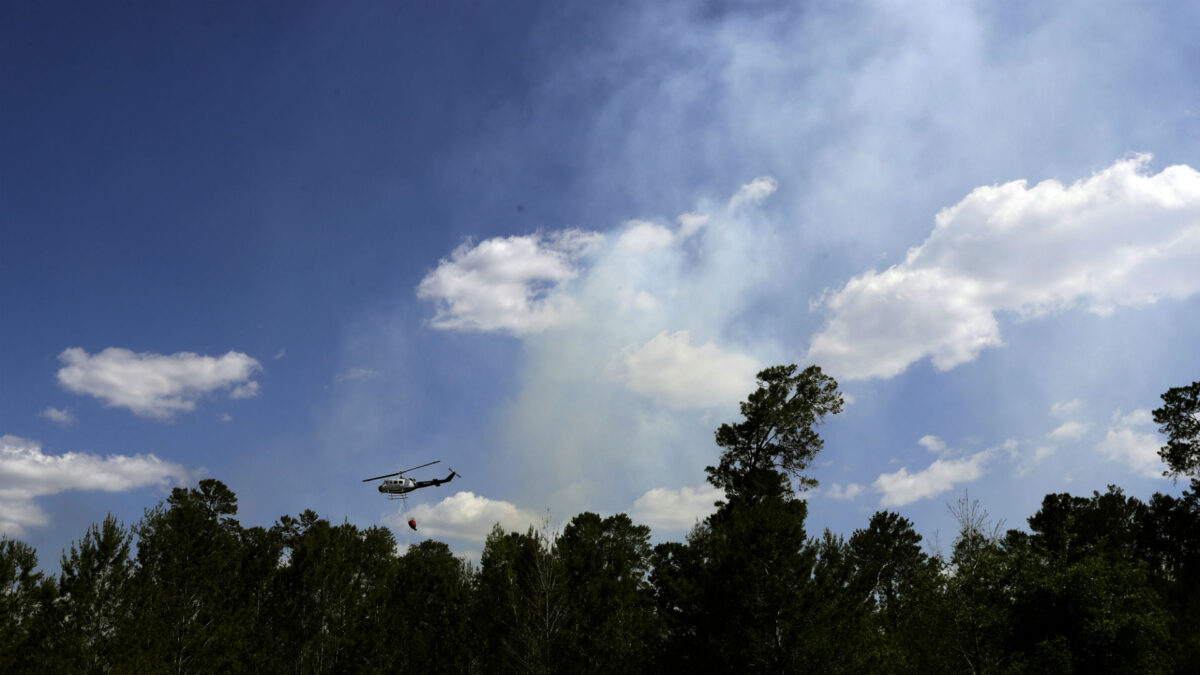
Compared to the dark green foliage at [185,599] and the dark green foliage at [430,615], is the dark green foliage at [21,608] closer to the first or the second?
the dark green foliage at [185,599]

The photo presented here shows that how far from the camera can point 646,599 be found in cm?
4372

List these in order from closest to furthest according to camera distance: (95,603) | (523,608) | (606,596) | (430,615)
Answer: (95,603) < (523,608) < (606,596) < (430,615)

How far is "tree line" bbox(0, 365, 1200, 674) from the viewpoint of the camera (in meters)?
26.1

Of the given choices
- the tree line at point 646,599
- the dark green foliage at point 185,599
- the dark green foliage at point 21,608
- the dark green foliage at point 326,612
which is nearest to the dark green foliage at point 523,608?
the tree line at point 646,599

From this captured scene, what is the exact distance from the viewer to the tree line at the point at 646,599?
26.1 metres

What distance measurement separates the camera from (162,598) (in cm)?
3131

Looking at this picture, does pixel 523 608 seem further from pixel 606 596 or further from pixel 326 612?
pixel 326 612

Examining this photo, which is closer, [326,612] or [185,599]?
[185,599]

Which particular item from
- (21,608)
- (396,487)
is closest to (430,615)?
(396,487)

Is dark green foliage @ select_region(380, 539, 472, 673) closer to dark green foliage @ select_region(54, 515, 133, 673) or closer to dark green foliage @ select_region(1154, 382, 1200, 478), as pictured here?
dark green foliage @ select_region(54, 515, 133, 673)

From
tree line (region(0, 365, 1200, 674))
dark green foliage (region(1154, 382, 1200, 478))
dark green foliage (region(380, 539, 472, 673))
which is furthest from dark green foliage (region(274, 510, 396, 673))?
dark green foliage (region(1154, 382, 1200, 478))

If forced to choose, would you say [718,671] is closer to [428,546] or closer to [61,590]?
[61,590]

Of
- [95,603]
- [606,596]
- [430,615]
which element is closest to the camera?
[95,603]

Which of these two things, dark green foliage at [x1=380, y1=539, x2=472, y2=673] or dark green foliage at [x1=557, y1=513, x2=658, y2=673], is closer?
dark green foliage at [x1=557, y1=513, x2=658, y2=673]
